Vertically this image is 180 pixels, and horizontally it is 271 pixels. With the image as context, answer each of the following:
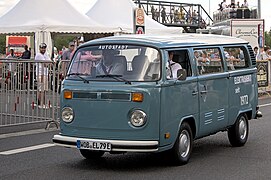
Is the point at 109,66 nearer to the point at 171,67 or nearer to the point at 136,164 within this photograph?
the point at 171,67

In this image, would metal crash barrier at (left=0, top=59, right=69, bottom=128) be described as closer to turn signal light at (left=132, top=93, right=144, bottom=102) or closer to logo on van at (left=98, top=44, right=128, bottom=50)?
logo on van at (left=98, top=44, right=128, bottom=50)

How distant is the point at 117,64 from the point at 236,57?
10.7 feet

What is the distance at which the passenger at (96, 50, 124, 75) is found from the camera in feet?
28.3

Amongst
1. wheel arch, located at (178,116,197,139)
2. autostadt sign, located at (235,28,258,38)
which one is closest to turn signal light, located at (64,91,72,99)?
wheel arch, located at (178,116,197,139)

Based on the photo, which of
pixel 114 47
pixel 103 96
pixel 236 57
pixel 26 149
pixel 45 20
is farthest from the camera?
pixel 45 20

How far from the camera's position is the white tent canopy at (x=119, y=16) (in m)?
25.9

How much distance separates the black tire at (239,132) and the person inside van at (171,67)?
225 centimetres

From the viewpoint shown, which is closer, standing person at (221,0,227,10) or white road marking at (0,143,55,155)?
white road marking at (0,143,55,155)

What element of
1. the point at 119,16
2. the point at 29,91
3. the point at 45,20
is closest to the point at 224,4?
the point at 119,16

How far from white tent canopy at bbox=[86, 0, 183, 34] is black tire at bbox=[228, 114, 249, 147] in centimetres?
1473

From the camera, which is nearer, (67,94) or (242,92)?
(67,94)

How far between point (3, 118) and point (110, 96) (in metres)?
5.63

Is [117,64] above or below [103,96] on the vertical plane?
above

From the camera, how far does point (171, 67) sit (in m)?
8.77
